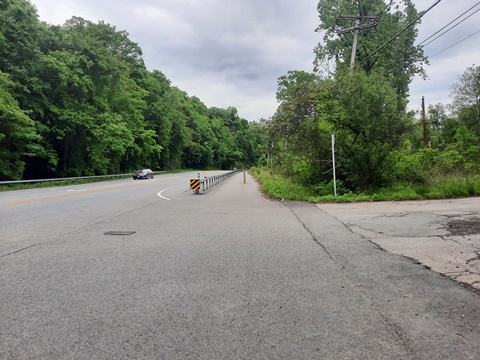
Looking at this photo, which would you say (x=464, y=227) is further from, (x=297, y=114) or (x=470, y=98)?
(x=470, y=98)

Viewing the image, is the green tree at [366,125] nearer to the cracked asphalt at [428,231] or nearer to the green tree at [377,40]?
the cracked asphalt at [428,231]

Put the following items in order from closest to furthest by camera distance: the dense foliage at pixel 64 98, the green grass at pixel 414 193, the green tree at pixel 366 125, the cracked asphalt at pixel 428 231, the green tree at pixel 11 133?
the cracked asphalt at pixel 428 231 < the green grass at pixel 414 193 < the green tree at pixel 366 125 < the green tree at pixel 11 133 < the dense foliage at pixel 64 98

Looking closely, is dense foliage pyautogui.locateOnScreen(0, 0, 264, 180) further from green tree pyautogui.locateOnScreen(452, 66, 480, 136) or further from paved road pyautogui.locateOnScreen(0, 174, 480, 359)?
green tree pyautogui.locateOnScreen(452, 66, 480, 136)

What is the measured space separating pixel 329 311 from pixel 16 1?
3255cm

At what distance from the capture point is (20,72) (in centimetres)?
2466

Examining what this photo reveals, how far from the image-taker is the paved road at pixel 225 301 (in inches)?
103

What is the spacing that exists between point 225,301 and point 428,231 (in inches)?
221

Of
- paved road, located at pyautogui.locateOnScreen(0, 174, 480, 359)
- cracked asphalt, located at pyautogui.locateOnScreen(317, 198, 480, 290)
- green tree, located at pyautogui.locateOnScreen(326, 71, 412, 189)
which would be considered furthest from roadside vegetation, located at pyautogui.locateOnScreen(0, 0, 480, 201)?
paved road, located at pyautogui.locateOnScreen(0, 174, 480, 359)

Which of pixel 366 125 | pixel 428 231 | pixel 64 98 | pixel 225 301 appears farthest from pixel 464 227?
pixel 64 98

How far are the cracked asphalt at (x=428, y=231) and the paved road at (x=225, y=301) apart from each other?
38cm

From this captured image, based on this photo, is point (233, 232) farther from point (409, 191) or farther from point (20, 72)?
point (20, 72)

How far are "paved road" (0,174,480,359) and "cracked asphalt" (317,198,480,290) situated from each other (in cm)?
38

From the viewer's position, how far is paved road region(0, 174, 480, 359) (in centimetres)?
263

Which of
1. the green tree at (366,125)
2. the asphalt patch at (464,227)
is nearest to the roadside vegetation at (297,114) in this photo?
the green tree at (366,125)
